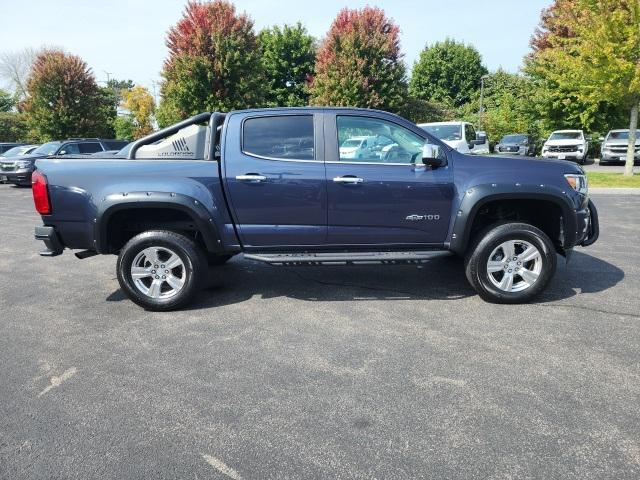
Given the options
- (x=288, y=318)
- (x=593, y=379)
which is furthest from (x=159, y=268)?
(x=593, y=379)

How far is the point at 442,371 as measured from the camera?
3305 mm

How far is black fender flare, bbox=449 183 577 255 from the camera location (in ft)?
14.6

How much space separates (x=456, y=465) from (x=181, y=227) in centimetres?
334

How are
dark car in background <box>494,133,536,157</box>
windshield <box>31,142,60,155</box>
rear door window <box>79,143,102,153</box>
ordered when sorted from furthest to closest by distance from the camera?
1. dark car in background <box>494,133,536,157</box>
2. rear door window <box>79,143,102,153</box>
3. windshield <box>31,142,60,155</box>

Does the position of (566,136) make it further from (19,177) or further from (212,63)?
(19,177)

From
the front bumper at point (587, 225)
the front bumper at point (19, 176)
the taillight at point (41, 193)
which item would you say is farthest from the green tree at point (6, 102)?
the front bumper at point (587, 225)

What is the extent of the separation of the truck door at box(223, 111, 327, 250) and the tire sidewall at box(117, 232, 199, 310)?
55 cm

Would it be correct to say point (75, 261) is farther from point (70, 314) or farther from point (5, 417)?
point (5, 417)

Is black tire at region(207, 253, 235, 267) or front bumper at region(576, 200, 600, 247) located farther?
black tire at region(207, 253, 235, 267)

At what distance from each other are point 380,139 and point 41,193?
315 centimetres

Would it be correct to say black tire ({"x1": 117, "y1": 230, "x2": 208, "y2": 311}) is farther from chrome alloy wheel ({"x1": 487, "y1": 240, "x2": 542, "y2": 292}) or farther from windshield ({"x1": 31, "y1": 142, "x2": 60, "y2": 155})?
windshield ({"x1": 31, "y1": 142, "x2": 60, "y2": 155})

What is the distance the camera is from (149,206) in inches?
175

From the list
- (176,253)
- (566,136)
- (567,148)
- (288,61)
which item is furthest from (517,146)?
(176,253)

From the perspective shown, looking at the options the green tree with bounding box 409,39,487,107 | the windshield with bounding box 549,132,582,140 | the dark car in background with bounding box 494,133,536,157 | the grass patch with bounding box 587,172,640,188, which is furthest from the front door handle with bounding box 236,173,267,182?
the green tree with bounding box 409,39,487,107
